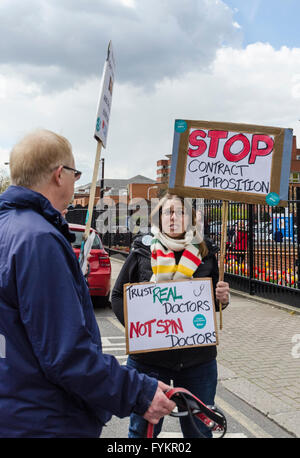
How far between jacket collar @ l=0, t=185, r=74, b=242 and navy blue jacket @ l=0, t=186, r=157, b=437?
4cm

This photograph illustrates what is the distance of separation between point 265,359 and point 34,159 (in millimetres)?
4953

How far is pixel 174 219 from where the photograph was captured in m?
2.97

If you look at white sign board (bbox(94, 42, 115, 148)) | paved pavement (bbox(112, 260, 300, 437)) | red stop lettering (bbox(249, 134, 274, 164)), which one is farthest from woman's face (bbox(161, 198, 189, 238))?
paved pavement (bbox(112, 260, 300, 437))

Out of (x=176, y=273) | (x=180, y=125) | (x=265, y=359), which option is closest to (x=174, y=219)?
(x=176, y=273)

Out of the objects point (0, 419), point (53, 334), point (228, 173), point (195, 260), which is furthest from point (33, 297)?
point (228, 173)

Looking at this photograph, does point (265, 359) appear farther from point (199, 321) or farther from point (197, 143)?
point (197, 143)

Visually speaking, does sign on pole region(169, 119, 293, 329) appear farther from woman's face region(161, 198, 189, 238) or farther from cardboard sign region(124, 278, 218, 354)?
cardboard sign region(124, 278, 218, 354)

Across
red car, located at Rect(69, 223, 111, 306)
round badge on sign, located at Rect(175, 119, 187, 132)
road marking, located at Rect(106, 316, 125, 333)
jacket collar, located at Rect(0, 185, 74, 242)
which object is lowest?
road marking, located at Rect(106, 316, 125, 333)

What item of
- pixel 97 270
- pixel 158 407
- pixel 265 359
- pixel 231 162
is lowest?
pixel 265 359

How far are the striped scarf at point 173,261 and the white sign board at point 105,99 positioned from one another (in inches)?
31.1

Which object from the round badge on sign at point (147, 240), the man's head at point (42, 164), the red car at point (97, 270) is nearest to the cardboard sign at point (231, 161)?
the round badge on sign at point (147, 240)

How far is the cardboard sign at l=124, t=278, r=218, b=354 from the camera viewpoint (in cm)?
278
